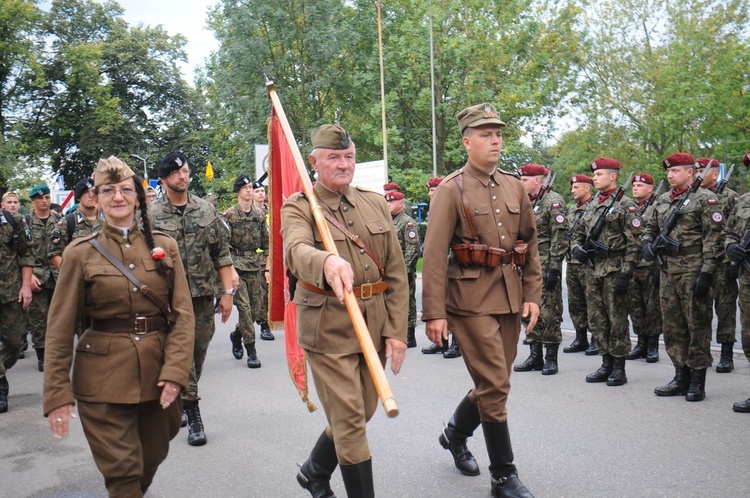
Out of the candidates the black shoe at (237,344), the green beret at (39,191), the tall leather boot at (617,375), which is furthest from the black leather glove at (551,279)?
the green beret at (39,191)

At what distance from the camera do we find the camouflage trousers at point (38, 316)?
1011cm

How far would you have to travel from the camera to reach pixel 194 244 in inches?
246

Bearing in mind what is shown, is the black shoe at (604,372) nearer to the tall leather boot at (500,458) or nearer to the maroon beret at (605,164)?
the maroon beret at (605,164)

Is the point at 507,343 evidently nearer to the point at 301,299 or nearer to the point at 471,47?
the point at 301,299

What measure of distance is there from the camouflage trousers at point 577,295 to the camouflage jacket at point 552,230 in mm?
664

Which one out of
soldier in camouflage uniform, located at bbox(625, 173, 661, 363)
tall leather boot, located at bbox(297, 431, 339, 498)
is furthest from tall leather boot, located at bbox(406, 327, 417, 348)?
tall leather boot, located at bbox(297, 431, 339, 498)

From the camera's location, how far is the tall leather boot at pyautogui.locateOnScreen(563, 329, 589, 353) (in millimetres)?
9852

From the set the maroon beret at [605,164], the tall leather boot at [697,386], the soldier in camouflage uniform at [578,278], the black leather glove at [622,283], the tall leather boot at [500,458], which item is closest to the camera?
the tall leather boot at [500,458]

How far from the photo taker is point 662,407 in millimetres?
6742

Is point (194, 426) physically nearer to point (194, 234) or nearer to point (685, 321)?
point (194, 234)

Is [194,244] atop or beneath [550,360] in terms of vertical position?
atop

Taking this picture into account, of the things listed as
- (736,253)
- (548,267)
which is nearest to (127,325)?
(736,253)

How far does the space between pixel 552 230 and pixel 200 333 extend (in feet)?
14.3

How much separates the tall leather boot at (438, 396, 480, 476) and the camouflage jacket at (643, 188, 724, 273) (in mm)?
3153
